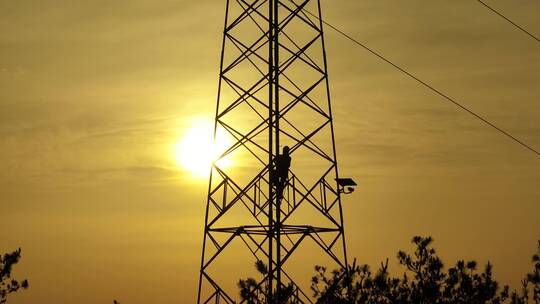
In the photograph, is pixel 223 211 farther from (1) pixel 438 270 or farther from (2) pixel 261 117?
(1) pixel 438 270

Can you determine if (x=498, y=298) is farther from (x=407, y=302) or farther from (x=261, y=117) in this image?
(x=261, y=117)

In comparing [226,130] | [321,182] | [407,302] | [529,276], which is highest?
[226,130]

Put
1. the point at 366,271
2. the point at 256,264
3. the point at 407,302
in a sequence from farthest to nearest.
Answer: the point at 366,271
the point at 407,302
the point at 256,264

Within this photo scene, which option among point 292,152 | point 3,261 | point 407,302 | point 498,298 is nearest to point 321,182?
point 292,152

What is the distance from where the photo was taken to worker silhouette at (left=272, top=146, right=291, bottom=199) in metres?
16.3

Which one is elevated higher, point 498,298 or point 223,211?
point 223,211

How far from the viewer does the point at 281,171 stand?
1672cm

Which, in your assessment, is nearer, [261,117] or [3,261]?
[261,117]

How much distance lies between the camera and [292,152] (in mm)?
17078

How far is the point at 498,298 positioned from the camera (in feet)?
67.7

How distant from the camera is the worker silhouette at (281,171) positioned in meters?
16.3

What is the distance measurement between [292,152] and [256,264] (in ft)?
13.3

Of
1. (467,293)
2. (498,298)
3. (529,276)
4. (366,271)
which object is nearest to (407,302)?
(366,271)

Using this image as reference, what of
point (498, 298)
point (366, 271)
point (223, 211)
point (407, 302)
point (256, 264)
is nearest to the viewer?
point (256, 264)
